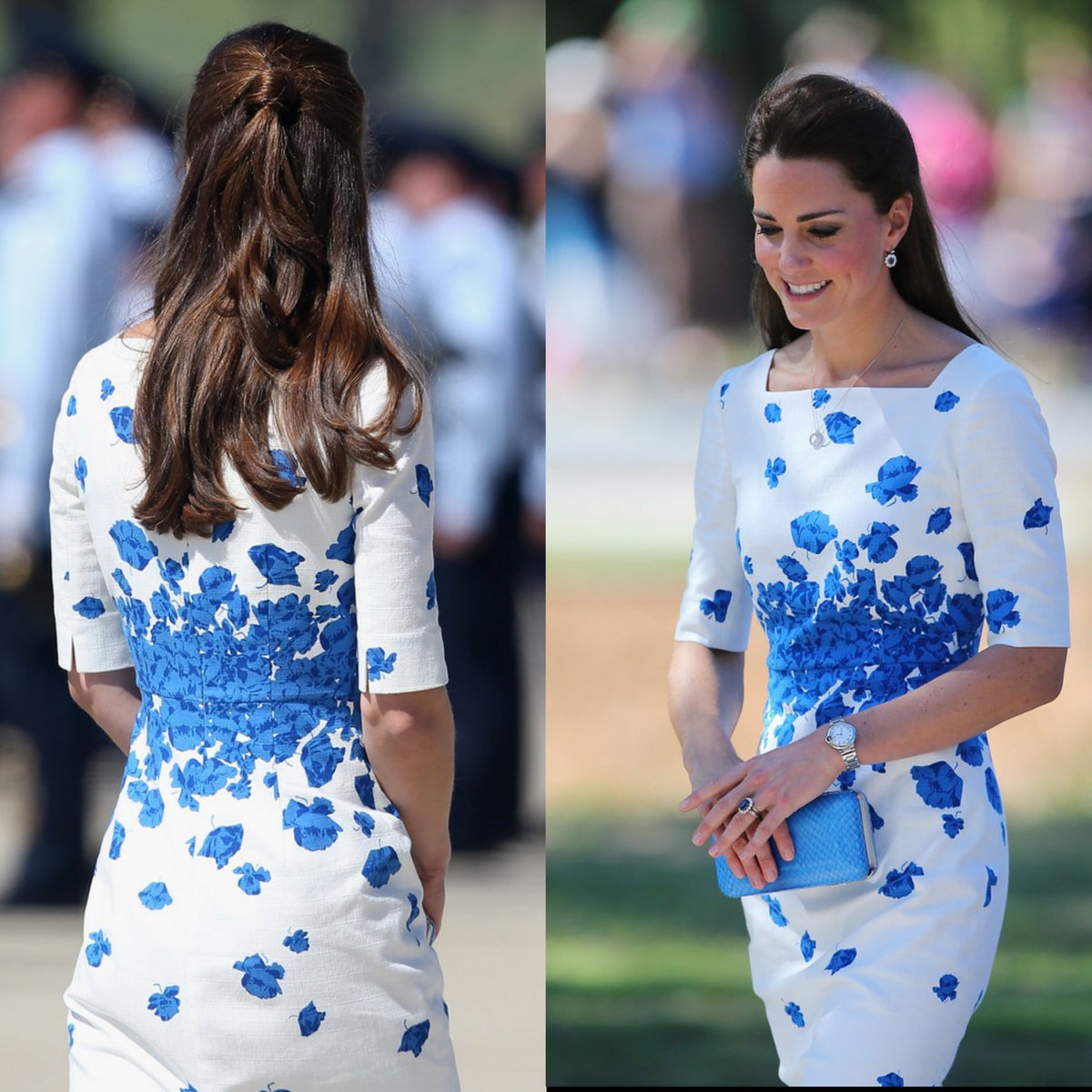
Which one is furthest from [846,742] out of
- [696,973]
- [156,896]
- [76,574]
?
[696,973]

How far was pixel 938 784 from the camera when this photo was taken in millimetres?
2307

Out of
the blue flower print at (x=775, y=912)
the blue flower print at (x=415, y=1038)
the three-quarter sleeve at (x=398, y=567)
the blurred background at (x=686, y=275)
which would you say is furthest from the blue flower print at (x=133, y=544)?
the blurred background at (x=686, y=275)

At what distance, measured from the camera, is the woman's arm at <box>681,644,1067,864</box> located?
7.33 feet

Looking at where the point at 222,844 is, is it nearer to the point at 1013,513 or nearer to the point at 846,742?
the point at 846,742

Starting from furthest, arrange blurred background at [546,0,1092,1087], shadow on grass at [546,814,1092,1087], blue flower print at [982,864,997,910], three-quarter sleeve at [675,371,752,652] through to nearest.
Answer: blurred background at [546,0,1092,1087] → shadow on grass at [546,814,1092,1087] → three-quarter sleeve at [675,371,752,652] → blue flower print at [982,864,997,910]

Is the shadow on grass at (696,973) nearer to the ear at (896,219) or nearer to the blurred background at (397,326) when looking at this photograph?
the blurred background at (397,326)

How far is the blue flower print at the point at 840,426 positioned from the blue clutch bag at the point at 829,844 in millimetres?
447

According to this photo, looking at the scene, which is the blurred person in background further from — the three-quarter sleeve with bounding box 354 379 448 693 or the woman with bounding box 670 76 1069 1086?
the three-quarter sleeve with bounding box 354 379 448 693

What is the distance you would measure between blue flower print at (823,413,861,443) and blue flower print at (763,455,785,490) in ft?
0.23

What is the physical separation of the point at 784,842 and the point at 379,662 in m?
0.57

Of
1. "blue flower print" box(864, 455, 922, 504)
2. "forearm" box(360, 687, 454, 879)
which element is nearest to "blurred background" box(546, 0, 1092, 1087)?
"blue flower print" box(864, 455, 922, 504)

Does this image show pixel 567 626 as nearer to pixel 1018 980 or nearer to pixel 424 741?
pixel 1018 980

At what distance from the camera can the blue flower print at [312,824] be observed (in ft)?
6.55

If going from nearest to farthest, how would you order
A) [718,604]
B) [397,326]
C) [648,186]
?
[718,604], [397,326], [648,186]
